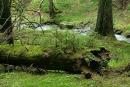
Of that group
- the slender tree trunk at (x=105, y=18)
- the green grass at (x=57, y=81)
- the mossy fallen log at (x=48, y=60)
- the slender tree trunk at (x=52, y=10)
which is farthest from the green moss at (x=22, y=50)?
the slender tree trunk at (x=52, y=10)

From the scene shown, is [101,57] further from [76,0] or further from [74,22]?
[76,0]

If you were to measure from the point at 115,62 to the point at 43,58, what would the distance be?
15.9 ft

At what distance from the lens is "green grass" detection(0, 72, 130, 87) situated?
1385 centimetres

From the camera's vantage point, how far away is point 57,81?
14.2 m

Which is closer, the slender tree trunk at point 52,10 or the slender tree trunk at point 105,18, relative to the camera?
the slender tree trunk at point 105,18

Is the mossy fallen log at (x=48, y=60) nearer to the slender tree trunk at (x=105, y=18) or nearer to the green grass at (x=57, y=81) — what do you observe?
the green grass at (x=57, y=81)

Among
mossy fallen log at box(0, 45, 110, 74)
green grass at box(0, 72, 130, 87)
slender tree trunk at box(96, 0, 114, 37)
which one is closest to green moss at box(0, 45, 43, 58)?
mossy fallen log at box(0, 45, 110, 74)

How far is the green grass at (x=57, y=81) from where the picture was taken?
13.9 meters

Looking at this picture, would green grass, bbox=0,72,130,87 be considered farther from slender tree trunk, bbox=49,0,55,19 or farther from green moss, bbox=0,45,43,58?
slender tree trunk, bbox=49,0,55,19

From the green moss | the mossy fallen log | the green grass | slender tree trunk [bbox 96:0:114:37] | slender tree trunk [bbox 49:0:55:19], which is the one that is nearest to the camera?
the green grass

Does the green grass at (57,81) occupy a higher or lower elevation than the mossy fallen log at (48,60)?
lower

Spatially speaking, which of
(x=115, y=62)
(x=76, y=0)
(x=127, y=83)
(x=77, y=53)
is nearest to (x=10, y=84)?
(x=77, y=53)

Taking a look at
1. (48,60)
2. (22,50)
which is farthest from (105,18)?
(48,60)

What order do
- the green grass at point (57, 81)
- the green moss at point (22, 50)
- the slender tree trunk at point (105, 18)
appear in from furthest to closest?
the slender tree trunk at point (105, 18) → the green moss at point (22, 50) → the green grass at point (57, 81)
